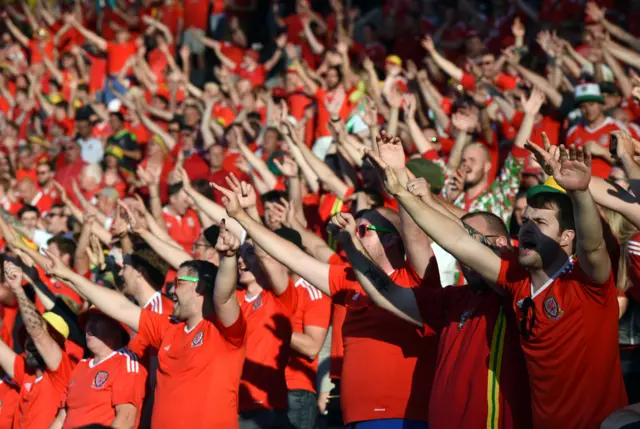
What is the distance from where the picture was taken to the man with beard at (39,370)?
6.34 metres

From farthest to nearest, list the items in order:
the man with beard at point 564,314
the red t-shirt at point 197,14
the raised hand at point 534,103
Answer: the red t-shirt at point 197,14, the raised hand at point 534,103, the man with beard at point 564,314

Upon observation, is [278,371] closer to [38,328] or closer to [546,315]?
[38,328]

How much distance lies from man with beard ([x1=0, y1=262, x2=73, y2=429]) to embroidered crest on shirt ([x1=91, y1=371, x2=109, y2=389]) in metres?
0.81

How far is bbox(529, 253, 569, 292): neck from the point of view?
378cm

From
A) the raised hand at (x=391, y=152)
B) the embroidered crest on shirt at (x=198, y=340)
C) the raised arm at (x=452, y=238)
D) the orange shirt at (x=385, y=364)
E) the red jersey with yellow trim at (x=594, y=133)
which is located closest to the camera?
the raised arm at (x=452, y=238)

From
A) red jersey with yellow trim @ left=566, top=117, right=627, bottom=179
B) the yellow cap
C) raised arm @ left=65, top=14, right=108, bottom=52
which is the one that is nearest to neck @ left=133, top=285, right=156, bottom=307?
the yellow cap

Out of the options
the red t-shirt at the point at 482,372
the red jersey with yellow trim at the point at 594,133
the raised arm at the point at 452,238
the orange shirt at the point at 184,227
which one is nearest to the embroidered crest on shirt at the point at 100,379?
the red t-shirt at the point at 482,372

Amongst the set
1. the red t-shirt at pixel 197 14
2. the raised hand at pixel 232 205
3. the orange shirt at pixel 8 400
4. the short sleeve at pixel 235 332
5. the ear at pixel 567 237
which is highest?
the ear at pixel 567 237

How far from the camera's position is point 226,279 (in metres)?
4.81

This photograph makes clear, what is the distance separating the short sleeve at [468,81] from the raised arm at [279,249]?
519cm

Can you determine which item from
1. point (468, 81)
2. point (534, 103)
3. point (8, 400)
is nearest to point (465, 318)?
point (534, 103)

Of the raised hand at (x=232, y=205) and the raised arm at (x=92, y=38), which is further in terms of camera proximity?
the raised arm at (x=92, y=38)

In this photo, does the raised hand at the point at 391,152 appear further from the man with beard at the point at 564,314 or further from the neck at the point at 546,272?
the neck at the point at 546,272

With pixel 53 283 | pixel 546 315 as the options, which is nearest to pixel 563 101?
pixel 53 283
